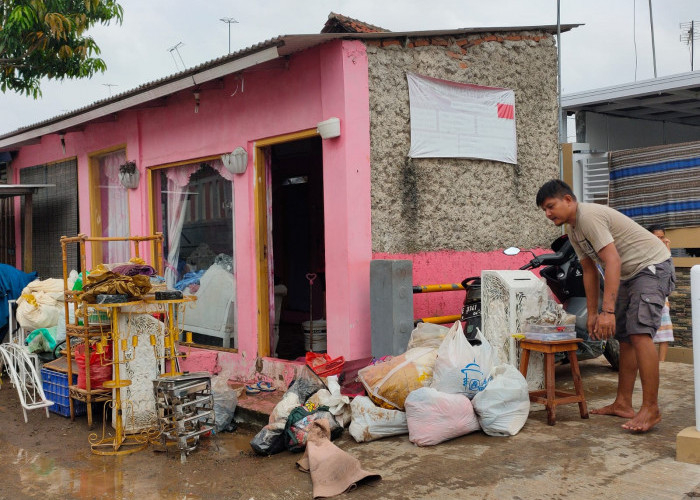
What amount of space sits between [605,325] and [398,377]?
66.4 inches

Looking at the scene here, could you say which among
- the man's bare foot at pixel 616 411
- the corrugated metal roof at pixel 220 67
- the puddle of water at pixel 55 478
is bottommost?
the puddle of water at pixel 55 478

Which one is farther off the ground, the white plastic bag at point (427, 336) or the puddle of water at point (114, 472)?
the white plastic bag at point (427, 336)

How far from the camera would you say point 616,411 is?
17.7 ft

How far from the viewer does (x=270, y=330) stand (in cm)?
777

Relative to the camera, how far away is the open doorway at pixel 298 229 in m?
11.8

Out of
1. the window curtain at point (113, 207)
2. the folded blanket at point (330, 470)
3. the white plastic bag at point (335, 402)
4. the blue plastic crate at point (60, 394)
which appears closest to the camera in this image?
the folded blanket at point (330, 470)

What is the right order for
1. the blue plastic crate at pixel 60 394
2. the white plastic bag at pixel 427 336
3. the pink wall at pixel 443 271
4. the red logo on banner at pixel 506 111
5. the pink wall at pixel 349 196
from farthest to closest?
the red logo on banner at pixel 506 111
the pink wall at pixel 443 271
the blue plastic crate at pixel 60 394
the pink wall at pixel 349 196
the white plastic bag at pixel 427 336

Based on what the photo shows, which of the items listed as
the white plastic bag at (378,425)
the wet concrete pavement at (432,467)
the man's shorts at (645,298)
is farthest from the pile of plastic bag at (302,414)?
the man's shorts at (645,298)

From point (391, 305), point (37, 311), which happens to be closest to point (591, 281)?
point (391, 305)

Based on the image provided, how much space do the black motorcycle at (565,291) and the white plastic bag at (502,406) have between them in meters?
Answer: 1.35

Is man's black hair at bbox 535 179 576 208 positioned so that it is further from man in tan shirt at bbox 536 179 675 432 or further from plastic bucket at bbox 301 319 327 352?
A: plastic bucket at bbox 301 319 327 352

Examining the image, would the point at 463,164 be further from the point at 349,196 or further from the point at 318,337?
the point at 318,337

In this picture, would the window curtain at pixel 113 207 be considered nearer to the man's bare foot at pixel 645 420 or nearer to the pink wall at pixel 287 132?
the pink wall at pixel 287 132

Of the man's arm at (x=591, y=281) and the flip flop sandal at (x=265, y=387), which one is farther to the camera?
the flip flop sandal at (x=265, y=387)
